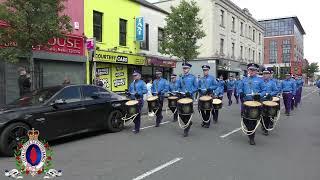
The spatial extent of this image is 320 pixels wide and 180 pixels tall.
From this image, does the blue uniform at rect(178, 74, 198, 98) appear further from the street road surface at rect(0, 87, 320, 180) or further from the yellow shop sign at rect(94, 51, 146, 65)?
the yellow shop sign at rect(94, 51, 146, 65)

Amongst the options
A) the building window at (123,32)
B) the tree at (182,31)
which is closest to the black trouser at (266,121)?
the building window at (123,32)

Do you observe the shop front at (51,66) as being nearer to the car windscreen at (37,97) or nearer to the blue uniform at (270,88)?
the car windscreen at (37,97)

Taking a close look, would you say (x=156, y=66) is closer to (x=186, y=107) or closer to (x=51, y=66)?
(x=51, y=66)

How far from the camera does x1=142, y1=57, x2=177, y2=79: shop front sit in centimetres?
2653

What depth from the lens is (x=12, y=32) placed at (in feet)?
41.2

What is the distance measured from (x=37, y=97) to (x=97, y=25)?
12.9 meters

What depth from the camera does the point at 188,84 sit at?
38.1 feet

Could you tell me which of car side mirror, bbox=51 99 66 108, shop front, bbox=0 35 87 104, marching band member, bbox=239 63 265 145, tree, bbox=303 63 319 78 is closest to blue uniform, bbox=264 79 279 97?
marching band member, bbox=239 63 265 145

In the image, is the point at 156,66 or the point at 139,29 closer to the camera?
the point at 139,29

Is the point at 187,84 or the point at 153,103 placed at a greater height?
the point at 187,84

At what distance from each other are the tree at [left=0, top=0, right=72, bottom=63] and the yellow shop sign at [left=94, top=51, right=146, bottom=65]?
777cm

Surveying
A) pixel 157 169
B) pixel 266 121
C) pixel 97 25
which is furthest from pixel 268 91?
pixel 97 25

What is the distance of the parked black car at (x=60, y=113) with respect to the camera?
8.20 metres

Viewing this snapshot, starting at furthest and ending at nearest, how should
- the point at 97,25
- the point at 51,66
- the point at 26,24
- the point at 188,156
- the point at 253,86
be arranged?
the point at 97,25 → the point at 51,66 → the point at 26,24 → the point at 253,86 → the point at 188,156
